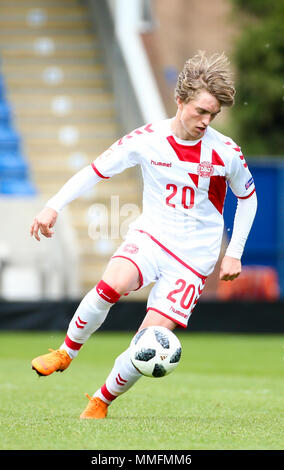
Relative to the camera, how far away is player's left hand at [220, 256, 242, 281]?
550 cm

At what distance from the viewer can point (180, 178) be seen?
5430 mm

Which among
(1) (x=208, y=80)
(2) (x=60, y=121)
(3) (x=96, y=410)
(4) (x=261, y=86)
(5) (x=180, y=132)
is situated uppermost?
(1) (x=208, y=80)

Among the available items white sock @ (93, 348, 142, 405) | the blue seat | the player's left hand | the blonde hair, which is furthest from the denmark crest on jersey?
the blue seat

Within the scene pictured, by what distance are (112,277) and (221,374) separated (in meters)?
3.69

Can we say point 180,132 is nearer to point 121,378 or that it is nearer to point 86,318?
point 86,318

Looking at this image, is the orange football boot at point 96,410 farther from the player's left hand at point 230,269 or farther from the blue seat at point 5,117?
the blue seat at point 5,117

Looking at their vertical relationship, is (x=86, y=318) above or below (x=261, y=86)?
above

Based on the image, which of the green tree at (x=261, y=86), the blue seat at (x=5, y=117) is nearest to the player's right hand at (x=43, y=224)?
the blue seat at (x=5, y=117)

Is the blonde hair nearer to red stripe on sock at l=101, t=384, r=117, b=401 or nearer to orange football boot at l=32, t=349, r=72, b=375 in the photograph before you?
orange football boot at l=32, t=349, r=72, b=375

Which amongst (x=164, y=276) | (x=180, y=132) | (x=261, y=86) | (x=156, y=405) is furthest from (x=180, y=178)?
(x=261, y=86)

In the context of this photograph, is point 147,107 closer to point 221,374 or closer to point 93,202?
point 93,202

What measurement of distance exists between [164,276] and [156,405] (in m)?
1.14

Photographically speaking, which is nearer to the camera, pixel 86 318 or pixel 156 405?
pixel 86 318

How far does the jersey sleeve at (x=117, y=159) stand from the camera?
5465mm
